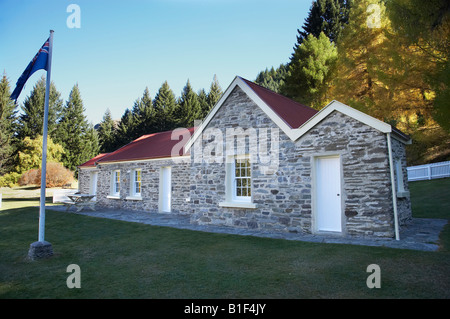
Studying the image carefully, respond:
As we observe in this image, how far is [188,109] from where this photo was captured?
4134cm

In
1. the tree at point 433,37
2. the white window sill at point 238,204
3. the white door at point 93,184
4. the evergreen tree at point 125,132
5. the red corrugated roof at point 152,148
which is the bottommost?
the white window sill at point 238,204

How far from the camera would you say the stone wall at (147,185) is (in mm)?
14031

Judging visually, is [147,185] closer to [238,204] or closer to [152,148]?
[152,148]

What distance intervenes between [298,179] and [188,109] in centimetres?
3430

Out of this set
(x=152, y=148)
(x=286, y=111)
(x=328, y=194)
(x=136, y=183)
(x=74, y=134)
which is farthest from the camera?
(x=74, y=134)

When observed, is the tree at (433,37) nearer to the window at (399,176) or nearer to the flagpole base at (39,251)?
the window at (399,176)

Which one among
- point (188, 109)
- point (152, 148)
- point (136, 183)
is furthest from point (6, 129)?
point (152, 148)

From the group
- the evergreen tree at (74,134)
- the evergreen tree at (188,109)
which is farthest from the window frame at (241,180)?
the evergreen tree at (74,134)

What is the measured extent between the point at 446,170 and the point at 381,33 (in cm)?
1040

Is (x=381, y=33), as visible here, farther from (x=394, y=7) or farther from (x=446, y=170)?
(x=446, y=170)

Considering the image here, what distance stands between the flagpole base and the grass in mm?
169

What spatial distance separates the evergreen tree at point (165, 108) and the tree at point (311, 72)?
2083 centimetres

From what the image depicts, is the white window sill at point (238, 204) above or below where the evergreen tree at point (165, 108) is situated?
below
